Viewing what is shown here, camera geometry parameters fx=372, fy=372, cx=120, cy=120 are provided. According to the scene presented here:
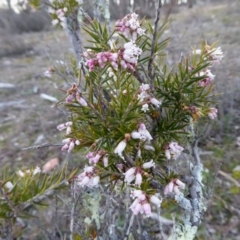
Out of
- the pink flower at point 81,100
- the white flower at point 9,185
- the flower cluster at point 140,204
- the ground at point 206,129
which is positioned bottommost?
the ground at point 206,129

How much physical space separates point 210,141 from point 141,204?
2.42 metres

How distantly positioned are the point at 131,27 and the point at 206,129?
6.94 feet

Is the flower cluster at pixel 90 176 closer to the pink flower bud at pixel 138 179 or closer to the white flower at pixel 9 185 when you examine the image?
the pink flower bud at pixel 138 179

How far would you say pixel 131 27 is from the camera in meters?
1.14

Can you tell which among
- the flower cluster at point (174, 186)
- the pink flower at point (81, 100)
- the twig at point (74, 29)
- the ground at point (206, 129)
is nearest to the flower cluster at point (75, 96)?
the pink flower at point (81, 100)

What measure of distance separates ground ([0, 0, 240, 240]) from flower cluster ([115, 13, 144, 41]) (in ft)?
1.11

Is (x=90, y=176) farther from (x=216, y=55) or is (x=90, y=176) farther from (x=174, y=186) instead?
(x=216, y=55)

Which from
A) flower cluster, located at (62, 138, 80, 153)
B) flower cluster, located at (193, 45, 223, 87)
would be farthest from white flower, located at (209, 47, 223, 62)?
flower cluster, located at (62, 138, 80, 153)

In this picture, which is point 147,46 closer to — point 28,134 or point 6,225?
point 6,225

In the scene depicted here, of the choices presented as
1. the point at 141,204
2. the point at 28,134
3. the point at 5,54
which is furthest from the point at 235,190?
the point at 5,54

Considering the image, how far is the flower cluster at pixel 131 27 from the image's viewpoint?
1.14 metres

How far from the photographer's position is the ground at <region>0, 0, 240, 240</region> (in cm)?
260

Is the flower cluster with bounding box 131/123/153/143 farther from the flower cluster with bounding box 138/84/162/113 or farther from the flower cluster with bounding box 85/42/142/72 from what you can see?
the flower cluster with bounding box 85/42/142/72

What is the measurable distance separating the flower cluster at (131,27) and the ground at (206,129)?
337mm
